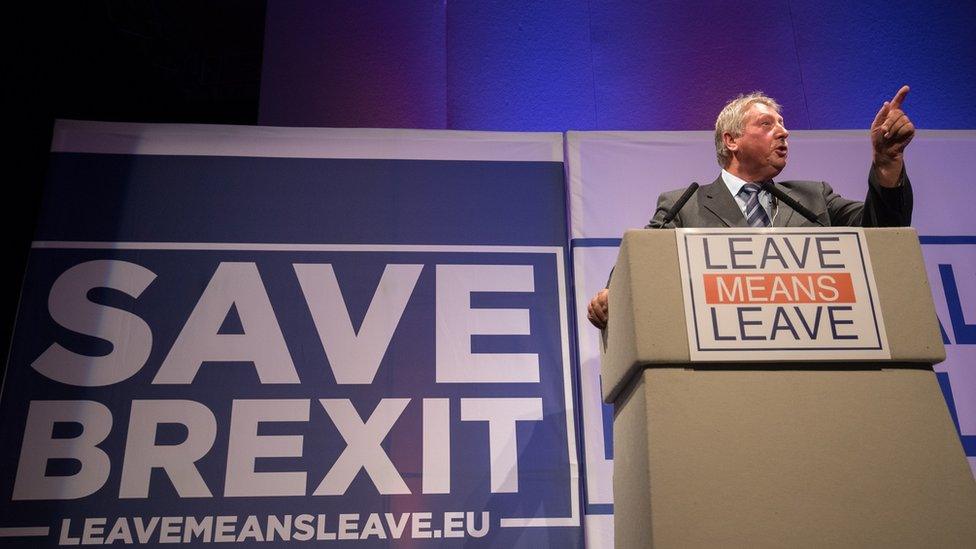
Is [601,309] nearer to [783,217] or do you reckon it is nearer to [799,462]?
[783,217]

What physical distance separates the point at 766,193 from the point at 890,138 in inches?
16.6

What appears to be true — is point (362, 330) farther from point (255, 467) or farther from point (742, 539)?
point (742, 539)

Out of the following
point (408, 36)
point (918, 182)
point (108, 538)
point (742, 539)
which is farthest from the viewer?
point (408, 36)

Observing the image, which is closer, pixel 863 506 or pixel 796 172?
pixel 863 506

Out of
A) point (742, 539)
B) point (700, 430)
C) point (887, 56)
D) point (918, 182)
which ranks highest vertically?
point (887, 56)

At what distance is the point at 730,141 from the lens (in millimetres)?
2082

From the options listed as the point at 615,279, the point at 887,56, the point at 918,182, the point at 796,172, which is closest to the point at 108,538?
the point at 615,279

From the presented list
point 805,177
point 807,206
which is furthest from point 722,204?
point 805,177

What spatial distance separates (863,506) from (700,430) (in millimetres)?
250

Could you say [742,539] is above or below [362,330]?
below

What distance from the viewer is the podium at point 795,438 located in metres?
1.13

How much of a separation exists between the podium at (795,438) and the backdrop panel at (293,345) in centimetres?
137

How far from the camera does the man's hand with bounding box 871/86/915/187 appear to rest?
1.41 m

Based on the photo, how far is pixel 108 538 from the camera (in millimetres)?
2416
